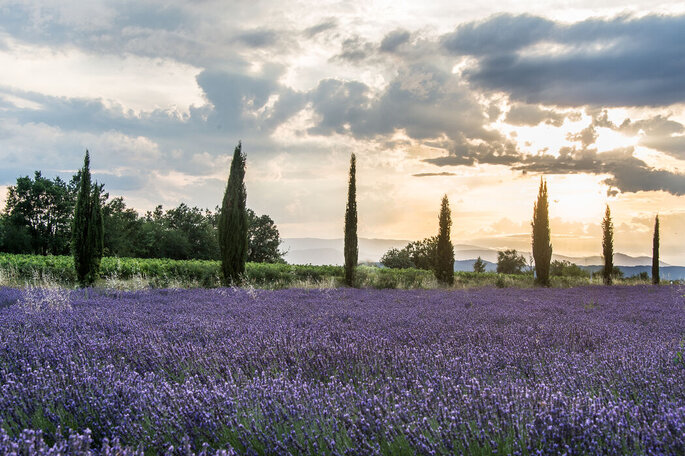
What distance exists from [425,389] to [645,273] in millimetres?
37608

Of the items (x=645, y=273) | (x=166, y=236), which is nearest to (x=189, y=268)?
(x=166, y=236)

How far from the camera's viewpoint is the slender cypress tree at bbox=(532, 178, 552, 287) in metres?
21.8

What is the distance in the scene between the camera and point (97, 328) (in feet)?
15.6

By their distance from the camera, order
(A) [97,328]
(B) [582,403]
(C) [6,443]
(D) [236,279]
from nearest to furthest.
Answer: (C) [6,443]
(B) [582,403]
(A) [97,328]
(D) [236,279]

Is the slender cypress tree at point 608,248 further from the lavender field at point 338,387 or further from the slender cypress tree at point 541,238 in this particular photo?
the lavender field at point 338,387

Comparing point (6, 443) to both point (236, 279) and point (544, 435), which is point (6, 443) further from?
point (236, 279)


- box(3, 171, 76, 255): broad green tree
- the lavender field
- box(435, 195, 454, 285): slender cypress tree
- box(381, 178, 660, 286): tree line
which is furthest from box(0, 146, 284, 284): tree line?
the lavender field

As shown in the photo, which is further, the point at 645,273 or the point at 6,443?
the point at 645,273

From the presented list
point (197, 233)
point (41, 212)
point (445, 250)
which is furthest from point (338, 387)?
point (41, 212)

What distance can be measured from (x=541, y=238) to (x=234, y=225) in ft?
47.7

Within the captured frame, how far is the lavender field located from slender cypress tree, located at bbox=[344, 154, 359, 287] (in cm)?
1150

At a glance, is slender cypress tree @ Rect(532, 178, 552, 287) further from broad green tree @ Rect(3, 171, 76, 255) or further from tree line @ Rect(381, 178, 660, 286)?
broad green tree @ Rect(3, 171, 76, 255)

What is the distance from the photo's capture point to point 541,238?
73.4 ft

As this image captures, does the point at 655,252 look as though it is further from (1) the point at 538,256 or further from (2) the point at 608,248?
(1) the point at 538,256
